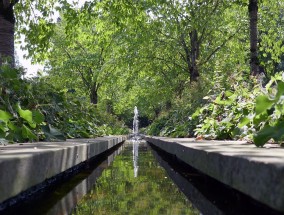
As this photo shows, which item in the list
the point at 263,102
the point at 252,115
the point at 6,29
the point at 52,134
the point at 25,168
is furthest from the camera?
the point at 6,29

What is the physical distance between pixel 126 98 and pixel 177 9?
73.6ft

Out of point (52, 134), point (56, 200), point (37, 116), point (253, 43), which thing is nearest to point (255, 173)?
point (56, 200)

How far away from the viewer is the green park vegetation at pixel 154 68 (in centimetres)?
405

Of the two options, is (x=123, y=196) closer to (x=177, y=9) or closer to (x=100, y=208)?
(x=100, y=208)

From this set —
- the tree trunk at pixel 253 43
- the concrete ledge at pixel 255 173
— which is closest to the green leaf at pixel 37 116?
the concrete ledge at pixel 255 173

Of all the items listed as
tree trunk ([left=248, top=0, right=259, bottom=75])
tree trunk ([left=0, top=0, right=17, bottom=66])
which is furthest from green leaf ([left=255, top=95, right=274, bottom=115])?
tree trunk ([left=248, top=0, right=259, bottom=75])

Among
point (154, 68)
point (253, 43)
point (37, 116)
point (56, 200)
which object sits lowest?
point (56, 200)

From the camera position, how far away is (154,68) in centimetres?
1945

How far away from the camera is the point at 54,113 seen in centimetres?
598

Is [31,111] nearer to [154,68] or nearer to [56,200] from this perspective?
[56,200]

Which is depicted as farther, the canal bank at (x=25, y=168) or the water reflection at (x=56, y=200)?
the water reflection at (x=56, y=200)

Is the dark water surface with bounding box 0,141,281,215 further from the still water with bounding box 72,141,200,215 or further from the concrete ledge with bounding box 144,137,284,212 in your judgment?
the concrete ledge with bounding box 144,137,284,212

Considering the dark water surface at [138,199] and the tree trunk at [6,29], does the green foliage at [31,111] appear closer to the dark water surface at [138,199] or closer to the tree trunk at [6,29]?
the dark water surface at [138,199]

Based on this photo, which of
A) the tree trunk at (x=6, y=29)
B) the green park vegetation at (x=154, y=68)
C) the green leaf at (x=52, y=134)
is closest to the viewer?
the green park vegetation at (x=154, y=68)
